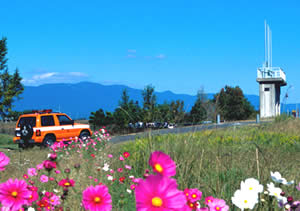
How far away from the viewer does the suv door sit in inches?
594

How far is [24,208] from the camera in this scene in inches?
62.8

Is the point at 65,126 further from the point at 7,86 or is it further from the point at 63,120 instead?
the point at 7,86

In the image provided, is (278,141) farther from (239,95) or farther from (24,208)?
(239,95)

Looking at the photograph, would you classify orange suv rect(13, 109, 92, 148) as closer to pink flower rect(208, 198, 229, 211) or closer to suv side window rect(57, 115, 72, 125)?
suv side window rect(57, 115, 72, 125)

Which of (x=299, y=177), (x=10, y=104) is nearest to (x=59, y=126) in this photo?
(x=299, y=177)

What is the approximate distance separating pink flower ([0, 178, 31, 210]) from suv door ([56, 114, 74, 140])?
1408 centimetres

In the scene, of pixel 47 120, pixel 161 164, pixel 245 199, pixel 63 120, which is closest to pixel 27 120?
pixel 47 120

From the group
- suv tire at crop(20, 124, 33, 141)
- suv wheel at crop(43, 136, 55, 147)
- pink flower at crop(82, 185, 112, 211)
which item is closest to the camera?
pink flower at crop(82, 185, 112, 211)

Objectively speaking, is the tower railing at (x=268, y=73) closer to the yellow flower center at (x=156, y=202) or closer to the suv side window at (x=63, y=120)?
the suv side window at (x=63, y=120)

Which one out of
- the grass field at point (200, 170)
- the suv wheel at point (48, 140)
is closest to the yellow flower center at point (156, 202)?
the grass field at point (200, 170)

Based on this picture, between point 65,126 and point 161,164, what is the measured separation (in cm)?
1475

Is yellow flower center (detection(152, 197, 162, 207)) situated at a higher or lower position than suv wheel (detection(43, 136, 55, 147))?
higher

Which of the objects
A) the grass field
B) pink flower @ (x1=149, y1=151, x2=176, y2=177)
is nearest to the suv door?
the grass field

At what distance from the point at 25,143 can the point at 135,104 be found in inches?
465
